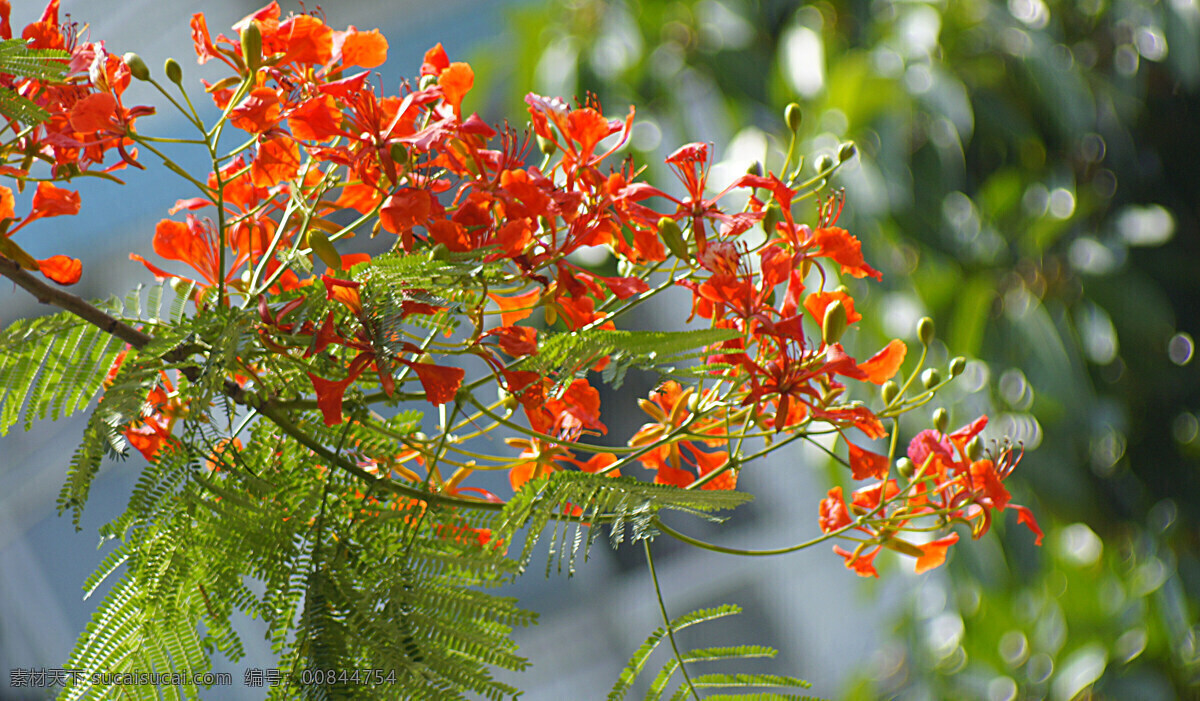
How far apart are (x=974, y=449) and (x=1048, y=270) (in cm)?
99

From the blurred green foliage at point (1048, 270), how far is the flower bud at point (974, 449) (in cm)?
80

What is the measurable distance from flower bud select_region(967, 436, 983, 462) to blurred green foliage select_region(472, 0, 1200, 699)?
2.63 ft

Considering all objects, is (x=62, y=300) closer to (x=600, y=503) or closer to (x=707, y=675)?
(x=600, y=503)

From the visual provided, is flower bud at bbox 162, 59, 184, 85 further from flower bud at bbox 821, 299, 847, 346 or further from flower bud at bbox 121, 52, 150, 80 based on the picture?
flower bud at bbox 821, 299, 847, 346

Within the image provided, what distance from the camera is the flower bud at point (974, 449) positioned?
42cm

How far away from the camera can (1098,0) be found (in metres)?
1.32

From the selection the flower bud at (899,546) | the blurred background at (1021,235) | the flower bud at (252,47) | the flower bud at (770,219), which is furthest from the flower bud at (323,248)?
the blurred background at (1021,235)

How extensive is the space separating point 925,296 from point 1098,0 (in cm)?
50

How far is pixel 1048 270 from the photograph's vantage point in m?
1.29

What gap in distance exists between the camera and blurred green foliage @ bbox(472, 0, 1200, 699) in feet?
3.88

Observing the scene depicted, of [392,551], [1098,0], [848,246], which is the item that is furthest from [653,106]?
[392,551]

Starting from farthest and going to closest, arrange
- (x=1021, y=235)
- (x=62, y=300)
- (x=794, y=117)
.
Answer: (x=1021, y=235) → (x=794, y=117) → (x=62, y=300)

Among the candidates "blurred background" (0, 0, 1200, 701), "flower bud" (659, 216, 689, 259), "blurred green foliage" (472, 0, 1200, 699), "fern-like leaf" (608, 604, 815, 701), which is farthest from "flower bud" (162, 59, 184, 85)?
"blurred green foliage" (472, 0, 1200, 699)

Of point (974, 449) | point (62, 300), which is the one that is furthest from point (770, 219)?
point (62, 300)
